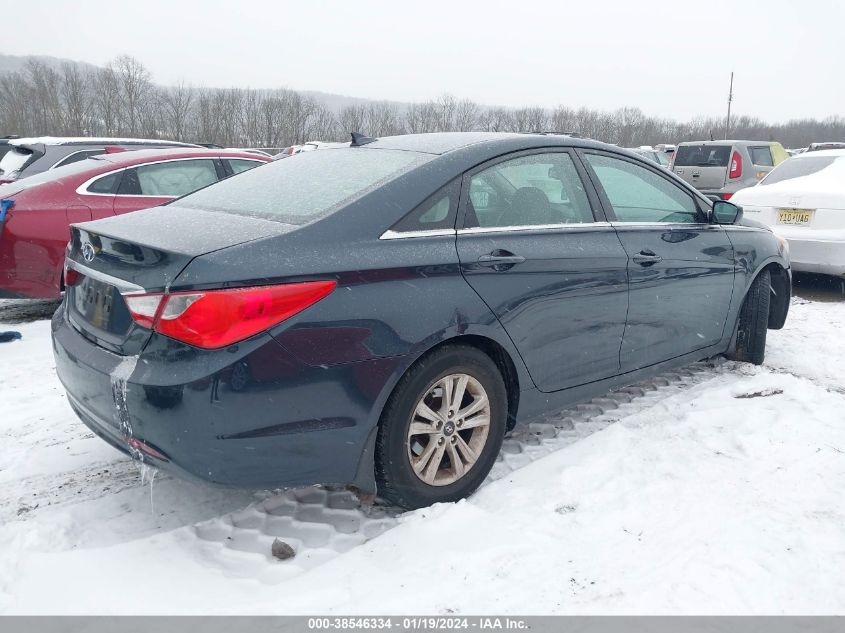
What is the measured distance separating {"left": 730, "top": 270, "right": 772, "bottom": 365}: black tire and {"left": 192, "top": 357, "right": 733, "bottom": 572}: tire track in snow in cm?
158

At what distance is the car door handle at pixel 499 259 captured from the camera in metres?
2.93

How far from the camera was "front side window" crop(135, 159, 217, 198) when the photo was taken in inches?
253

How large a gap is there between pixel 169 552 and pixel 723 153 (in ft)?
44.4

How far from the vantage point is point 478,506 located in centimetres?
294

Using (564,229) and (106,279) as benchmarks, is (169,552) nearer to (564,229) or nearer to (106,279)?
Result: (106,279)

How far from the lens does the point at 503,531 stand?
2.72 meters

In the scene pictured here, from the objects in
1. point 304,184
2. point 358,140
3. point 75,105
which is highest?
point 75,105

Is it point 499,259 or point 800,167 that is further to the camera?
point 800,167

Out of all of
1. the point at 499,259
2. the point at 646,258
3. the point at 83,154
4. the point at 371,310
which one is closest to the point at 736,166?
the point at 646,258

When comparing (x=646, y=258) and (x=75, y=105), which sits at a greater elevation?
(x=75, y=105)

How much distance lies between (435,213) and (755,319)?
2.90m

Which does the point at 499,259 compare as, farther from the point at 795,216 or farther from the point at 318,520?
the point at 795,216

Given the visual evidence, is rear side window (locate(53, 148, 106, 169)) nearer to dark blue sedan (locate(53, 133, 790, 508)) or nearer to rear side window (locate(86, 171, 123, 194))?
rear side window (locate(86, 171, 123, 194))

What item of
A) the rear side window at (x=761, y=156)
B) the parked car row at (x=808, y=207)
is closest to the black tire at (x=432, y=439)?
the parked car row at (x=808, y=207)
